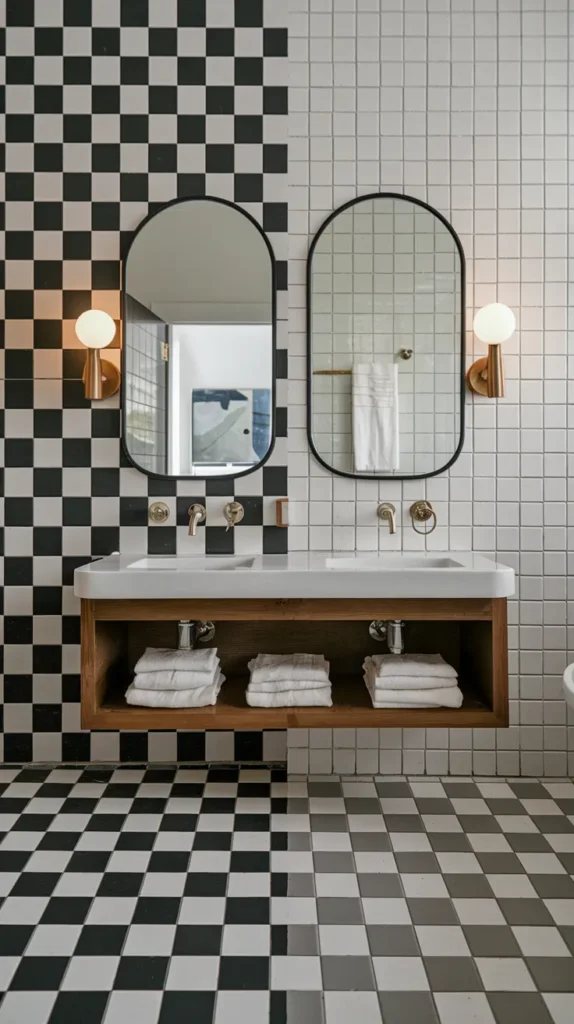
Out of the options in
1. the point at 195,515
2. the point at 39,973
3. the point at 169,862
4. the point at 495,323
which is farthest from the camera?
the point at 195,515

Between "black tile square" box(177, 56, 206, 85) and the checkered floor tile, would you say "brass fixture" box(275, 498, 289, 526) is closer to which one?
the checkered floor tile

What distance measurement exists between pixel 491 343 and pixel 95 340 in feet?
4.37

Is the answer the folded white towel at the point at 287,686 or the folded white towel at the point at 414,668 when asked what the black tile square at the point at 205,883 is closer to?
the folded white towel at the point at 287,686

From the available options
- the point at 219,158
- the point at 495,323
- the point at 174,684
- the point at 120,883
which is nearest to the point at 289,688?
the point at 174,684

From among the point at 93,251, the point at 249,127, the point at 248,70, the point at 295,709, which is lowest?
the point at 295,709

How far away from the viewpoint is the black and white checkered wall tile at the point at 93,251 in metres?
2.72

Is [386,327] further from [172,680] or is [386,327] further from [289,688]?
[172,680]

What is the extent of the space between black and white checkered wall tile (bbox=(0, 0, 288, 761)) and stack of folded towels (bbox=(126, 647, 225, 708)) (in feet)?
1.60

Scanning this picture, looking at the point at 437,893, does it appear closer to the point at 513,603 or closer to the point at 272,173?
the point at 513,603

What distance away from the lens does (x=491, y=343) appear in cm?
260

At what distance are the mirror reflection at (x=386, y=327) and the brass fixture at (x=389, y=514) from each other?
130 millimetres

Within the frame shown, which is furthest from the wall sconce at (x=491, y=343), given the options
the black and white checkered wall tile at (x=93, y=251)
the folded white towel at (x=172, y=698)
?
the folded white towel at (x=172, y=698)

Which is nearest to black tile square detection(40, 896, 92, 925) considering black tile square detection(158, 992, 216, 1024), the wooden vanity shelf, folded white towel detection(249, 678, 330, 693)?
black tile square detection(158, 992, 216, 1024)

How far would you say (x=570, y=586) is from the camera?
9.05 feet
